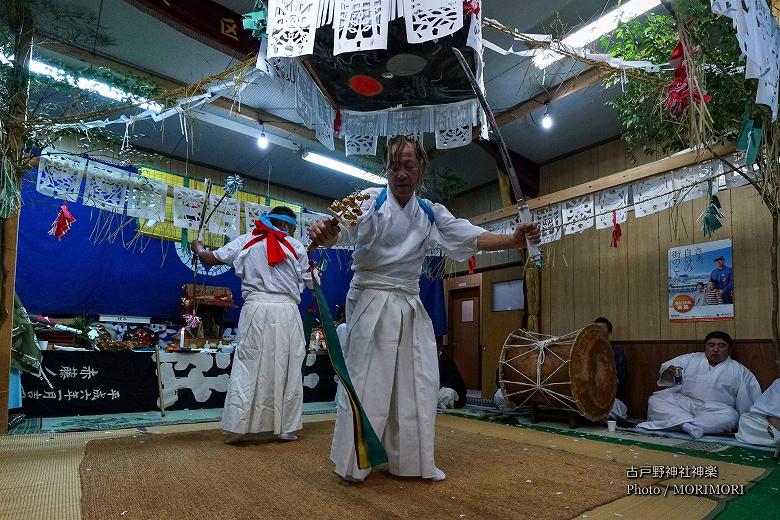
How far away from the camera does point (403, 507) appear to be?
1.96 meters

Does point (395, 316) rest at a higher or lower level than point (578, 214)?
lower

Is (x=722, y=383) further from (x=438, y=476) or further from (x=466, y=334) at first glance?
(x=466, y=334)

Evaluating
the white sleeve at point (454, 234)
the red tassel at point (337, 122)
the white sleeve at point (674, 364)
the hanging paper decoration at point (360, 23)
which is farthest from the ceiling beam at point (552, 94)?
the white sleeve at point (454, 234)

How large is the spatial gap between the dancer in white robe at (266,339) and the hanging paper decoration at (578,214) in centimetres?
393

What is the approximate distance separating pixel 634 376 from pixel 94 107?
24.6 feet

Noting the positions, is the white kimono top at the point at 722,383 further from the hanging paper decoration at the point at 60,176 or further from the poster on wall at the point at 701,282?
the hanging paper decoration at the point at 60,176

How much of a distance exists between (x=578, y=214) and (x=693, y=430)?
9.33 ft

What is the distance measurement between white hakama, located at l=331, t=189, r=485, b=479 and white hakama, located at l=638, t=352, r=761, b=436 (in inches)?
145

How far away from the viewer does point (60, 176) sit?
15.5 feet

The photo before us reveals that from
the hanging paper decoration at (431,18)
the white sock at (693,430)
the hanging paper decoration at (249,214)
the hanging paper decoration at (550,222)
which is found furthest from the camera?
the hanging paper decoration at (550,222)

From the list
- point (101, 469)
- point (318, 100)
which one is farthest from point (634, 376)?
point (101, 469)

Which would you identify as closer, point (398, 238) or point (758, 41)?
point (758, 41)

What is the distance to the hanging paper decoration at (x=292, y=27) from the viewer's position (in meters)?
3.14

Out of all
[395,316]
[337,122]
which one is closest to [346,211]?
[395,316]
